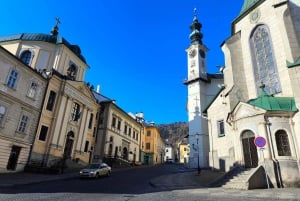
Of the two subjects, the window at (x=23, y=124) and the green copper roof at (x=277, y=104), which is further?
the window at (x=23, y=124)

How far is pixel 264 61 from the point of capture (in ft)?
68.2

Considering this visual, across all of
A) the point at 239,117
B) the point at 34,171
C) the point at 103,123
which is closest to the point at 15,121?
the point at 34,171

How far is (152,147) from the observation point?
59.8 m

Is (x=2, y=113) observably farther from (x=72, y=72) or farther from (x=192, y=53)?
(x=192, y=53)

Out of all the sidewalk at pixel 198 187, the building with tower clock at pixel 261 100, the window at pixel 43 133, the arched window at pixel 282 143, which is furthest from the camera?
the window at pixel 43 133

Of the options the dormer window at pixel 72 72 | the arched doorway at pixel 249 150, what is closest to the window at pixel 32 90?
the dormer window at pixel 72 72

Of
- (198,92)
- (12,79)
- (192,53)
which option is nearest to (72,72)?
(12,79)

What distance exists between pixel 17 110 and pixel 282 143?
77.1ft

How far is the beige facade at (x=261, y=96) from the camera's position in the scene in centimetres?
1558

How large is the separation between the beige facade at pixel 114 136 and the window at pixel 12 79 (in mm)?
17111

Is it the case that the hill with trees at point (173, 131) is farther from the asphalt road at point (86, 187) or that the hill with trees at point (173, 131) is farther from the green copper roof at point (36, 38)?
the asphalt road at point (86, 187)

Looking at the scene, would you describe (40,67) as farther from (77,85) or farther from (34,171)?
(34,171)

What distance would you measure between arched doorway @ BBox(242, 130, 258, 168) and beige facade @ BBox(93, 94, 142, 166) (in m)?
22.3

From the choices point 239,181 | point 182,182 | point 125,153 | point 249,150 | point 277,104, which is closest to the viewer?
point 239,181
